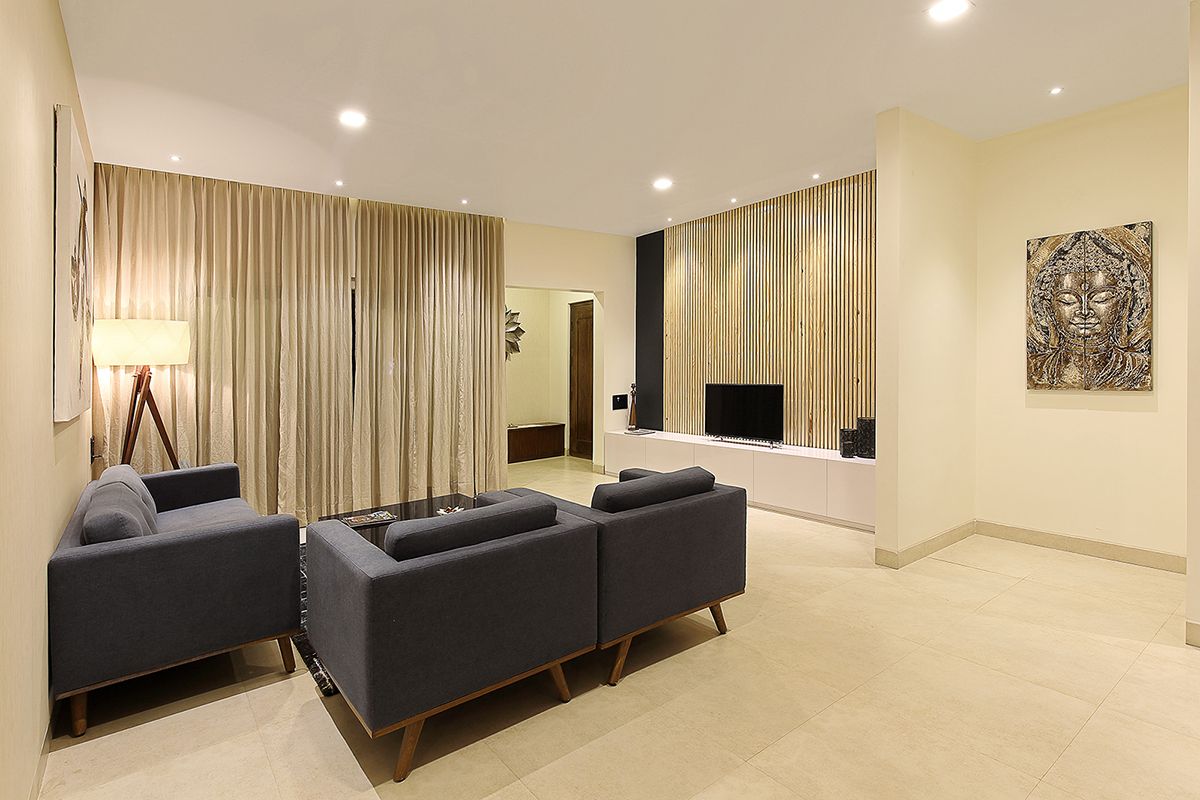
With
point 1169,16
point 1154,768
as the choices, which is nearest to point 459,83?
point 1169,16

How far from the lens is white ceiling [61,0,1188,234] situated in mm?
2820

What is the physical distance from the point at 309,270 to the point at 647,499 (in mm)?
4165

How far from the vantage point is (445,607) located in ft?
7.05

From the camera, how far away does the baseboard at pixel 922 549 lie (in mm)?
4137

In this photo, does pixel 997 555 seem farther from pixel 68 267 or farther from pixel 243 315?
pixel 243 315

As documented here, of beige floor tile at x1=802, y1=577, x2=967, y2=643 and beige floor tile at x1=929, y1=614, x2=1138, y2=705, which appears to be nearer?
beige floor tile at x1=929, y1=614, x2=1138, y2=705

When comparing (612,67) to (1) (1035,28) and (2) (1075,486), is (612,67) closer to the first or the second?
(1) (1035,28)

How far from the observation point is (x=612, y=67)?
130 inches

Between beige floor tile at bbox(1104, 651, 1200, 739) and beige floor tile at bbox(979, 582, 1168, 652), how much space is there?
173mm

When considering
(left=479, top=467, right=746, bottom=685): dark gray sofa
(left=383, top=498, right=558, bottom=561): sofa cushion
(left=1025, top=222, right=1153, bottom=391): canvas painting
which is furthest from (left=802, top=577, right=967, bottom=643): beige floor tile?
(left=1025, top=222, right=1153, bottom=391): canvas painting

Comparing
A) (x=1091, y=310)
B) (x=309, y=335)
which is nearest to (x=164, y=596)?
(x=309, y=335)

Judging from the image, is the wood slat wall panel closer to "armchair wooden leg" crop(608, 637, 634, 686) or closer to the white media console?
the white media console

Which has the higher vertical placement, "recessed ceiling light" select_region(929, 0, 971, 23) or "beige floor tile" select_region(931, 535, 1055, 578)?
"recessed ceiling light" select_region(929, 0, 971, 23)

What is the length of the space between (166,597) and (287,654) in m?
0.61
